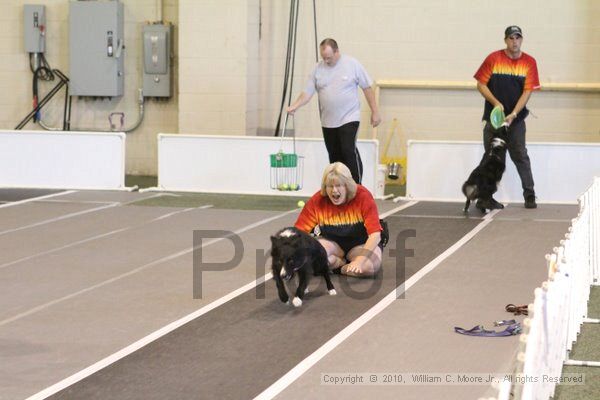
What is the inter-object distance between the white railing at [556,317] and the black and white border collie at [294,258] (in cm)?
154

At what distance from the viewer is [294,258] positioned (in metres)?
5.96

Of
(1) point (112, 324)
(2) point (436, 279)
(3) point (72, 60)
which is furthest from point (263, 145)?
(1) point (112, 324)

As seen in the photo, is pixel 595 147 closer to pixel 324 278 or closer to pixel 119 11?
pixel 324 278

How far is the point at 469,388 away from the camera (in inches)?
180

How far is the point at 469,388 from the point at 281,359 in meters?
0.94

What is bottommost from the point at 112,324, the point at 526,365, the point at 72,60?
the point at 112,324

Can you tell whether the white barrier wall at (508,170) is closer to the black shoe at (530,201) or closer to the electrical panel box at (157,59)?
the black shoe at (530,201)

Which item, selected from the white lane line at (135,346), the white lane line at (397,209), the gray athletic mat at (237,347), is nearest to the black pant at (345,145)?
the white lane line at (397,209)

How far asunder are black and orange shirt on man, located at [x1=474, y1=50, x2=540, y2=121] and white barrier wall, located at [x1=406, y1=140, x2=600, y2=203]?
930 millimetres

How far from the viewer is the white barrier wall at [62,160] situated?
1230cm

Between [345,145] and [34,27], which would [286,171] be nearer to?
[345,145]

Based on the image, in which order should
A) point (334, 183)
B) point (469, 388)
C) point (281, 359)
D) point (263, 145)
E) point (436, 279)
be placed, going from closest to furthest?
point (469, 388) < point (281, 359) < point (334, 183) < point (436, 279) < point (263, 145)

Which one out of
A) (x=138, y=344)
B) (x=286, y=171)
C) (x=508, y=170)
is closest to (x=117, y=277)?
(x=138, y=344)

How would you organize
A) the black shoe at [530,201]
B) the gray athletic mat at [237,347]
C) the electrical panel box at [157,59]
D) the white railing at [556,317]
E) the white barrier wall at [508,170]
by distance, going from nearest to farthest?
the white railing at [556,317] < the gray athletic mat at [237,347] < the black shoe at [530,201] < the white barrier wall at [508,170] < the electrical panel box at [157,59]
